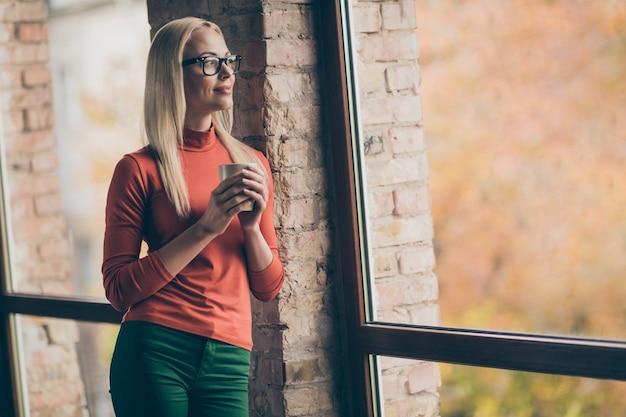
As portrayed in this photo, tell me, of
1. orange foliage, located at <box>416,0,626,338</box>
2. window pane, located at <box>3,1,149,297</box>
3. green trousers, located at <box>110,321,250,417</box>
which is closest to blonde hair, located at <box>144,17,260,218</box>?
green trousers, located at <box>110,321,250,417</box>

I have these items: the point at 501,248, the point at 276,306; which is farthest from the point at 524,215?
the point at 276,306

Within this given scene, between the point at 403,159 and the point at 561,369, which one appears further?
the point at 403,159

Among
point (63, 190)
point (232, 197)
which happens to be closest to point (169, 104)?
point (232, 197)

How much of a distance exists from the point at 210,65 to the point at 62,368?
76.7 inches

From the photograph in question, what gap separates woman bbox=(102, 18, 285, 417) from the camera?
197 cm

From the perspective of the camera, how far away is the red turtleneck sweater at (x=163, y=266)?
2.00 meters

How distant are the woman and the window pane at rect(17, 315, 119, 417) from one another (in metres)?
1.38

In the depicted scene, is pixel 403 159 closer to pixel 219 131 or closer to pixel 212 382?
pixel 219 131

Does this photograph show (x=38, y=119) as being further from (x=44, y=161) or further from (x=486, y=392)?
(x=486, y=392)

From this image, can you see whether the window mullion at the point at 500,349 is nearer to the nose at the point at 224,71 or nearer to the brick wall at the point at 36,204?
the nose at the point at 224,71

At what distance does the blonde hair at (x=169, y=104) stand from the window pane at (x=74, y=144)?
0.79 m

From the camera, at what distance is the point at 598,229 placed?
6.37 ft

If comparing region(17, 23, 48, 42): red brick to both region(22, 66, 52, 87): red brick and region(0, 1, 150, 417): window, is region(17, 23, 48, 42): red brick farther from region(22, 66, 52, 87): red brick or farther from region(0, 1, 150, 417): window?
region(22, 66, 52, 87): red brick

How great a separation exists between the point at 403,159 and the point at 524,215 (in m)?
0.41
